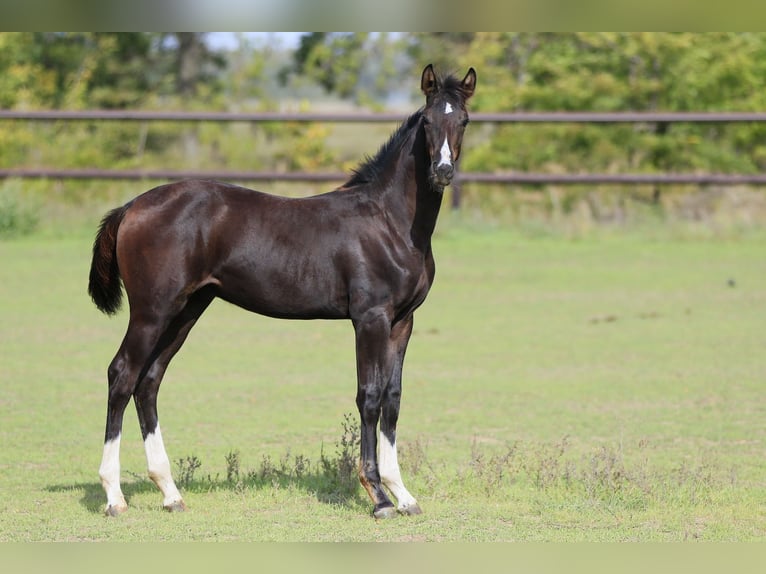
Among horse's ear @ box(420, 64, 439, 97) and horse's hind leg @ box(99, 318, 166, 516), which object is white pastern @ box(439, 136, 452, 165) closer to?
horse's ear @ box(420, 64, 439, 97)

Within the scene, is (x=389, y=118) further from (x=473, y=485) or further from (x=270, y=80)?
(x=270, y=80)

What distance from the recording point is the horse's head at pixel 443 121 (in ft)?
19.5

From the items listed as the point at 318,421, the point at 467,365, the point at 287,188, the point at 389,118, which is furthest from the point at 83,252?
the point at 318,421

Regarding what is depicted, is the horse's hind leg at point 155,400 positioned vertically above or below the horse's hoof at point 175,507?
above

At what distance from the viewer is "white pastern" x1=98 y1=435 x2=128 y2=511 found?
20.8ft

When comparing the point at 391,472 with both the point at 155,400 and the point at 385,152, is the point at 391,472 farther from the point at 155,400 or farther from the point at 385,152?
the point at 385,152

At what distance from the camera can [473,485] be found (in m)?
7.04

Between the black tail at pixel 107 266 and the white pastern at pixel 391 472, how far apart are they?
179 centimetres

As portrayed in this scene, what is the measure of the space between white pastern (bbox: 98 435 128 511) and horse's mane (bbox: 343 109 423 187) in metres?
2.00

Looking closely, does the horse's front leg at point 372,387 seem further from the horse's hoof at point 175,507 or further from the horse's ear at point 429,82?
the horse's ear at point 429,82

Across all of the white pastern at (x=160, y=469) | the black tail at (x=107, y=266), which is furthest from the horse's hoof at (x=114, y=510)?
the black tail at (x=107, y=266)

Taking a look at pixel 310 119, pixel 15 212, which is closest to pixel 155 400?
pixel 310 119

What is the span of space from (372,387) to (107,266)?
1.71 meters

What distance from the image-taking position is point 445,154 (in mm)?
5953
